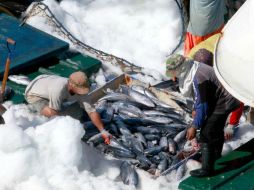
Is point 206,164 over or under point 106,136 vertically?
over

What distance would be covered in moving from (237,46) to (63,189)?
2.70 meters

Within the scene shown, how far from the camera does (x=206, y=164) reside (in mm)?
6379

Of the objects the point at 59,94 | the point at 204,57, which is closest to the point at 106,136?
the point at 59,94

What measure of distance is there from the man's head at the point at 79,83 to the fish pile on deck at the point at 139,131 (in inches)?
28.6

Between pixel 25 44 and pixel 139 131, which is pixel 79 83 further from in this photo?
pixel 25 44

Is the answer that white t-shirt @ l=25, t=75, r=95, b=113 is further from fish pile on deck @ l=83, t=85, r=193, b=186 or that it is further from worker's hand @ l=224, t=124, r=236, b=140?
worker's hand @ l=224, t=124, r=236, b=140

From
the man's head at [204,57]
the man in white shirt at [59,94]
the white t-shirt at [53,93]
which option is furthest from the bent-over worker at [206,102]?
the white t-shirt at [53,93]

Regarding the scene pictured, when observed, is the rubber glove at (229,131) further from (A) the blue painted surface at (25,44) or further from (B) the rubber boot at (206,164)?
(A) the blue painted surface at (25,44)

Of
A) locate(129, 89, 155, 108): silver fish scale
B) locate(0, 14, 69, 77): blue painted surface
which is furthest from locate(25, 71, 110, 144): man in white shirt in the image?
locate(0, 14, 69, 77): blue painted surface

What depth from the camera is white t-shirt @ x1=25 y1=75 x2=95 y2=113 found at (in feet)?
23.9

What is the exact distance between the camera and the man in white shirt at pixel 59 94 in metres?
7.05

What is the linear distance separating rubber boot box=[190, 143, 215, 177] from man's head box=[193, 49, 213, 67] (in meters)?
0.94

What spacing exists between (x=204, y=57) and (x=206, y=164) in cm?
119

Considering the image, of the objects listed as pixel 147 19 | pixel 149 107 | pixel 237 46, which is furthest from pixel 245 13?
pixel 147 19
